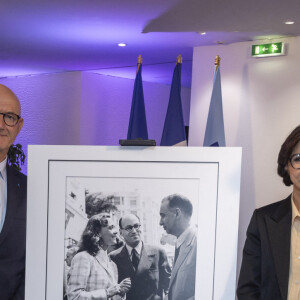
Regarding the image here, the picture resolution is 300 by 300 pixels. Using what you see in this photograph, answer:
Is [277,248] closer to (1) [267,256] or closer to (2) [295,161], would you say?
(1) [267,256]

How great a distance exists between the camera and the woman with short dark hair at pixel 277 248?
1.61 metres

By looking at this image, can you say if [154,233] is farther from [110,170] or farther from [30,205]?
[30,205]

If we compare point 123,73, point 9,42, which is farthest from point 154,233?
point 123,73

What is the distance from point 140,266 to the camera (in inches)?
51.3

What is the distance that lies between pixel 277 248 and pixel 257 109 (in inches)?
147

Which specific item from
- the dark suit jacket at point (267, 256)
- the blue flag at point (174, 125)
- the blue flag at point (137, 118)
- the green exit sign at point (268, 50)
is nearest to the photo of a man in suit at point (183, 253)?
the dark suit jacket at point (267, 256)

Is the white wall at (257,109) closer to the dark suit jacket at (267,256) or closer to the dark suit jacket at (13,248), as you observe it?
the dark suit jacket at (267,256)

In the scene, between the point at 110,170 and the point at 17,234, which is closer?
the point at 110,170

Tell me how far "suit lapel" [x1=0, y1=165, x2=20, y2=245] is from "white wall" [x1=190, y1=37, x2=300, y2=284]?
149 inches

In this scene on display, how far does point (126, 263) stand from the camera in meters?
1.30

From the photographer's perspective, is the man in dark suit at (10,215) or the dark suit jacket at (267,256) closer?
the man in dark suit at (10,215)

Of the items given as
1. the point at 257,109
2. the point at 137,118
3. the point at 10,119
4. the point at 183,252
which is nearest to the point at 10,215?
the point at 10,119

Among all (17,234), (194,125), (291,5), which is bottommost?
(17,234)

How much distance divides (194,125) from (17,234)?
14.6 feet
